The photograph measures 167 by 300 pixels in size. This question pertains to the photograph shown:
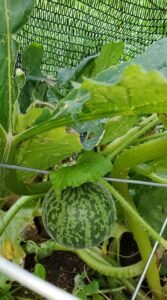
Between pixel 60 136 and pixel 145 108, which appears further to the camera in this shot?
pixel 60 136

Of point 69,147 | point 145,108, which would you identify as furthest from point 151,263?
point 145,108

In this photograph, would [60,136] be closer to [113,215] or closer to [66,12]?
[113,215]

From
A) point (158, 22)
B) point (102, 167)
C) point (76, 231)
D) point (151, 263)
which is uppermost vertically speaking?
point (158, 22)

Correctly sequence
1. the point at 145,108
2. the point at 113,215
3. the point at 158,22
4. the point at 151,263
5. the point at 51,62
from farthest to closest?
the point at 158,22 → the point at 51,62 → the point at 151,263 → the point at 113,215 → the point at 145,108

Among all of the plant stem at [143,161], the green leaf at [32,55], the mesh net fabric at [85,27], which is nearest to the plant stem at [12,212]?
the plant stem at [143,161]

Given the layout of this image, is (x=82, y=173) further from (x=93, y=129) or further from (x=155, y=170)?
(x=155, y=170)

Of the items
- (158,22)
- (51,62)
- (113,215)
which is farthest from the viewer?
(158,22)

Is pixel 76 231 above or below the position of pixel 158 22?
below
